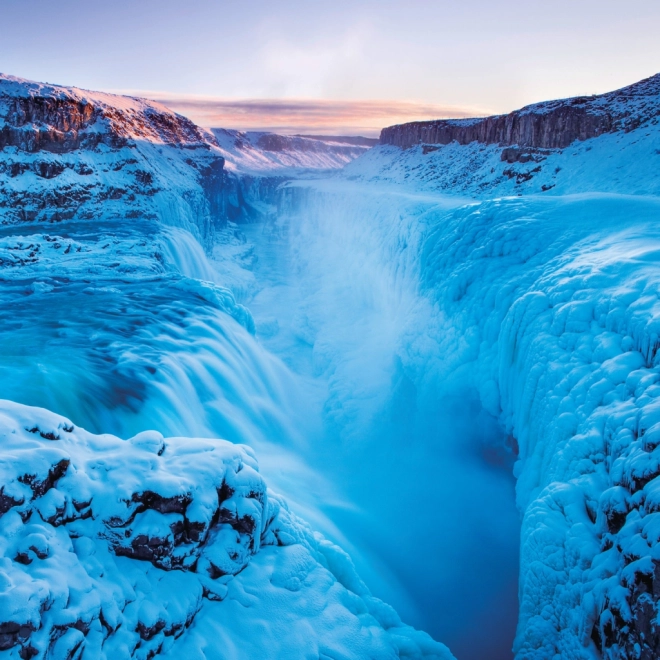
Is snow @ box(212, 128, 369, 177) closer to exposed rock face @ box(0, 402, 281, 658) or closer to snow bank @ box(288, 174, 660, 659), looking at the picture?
snow bank @ box(288, 174, 660, 659)

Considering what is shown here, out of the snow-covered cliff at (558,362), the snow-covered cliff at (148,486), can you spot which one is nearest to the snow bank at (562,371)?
the snow-covered cliff at (558,362)

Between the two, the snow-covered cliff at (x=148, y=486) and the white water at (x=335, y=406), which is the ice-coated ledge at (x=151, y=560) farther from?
the white water at (x=335, y=406)

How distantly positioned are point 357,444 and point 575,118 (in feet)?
82.5

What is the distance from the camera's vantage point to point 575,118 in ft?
86.3

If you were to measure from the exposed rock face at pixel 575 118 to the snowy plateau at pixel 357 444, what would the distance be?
12.7 ft

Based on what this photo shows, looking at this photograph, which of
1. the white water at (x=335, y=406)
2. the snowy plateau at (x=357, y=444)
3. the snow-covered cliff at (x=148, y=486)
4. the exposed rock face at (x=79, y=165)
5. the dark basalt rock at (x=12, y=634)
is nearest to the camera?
the dark basalt rock at (x=12, y=634)

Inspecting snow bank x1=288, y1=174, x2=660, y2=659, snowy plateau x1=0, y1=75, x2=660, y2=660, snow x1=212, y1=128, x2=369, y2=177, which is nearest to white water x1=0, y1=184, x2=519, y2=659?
snowy plateau x1=0, y1=75, x2=660, y2=660

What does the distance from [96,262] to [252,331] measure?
5.98 meters

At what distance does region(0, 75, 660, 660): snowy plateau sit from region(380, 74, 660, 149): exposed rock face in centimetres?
387

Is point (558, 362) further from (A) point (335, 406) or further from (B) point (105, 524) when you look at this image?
(A) point (335, 406)

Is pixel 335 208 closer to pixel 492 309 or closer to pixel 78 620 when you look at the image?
pixel 492 309

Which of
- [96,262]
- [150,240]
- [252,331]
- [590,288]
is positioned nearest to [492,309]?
[590,288]

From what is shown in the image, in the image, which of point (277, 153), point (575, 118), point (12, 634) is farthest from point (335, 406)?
point (277, 153)

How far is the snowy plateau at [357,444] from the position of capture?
3732 millimetres
